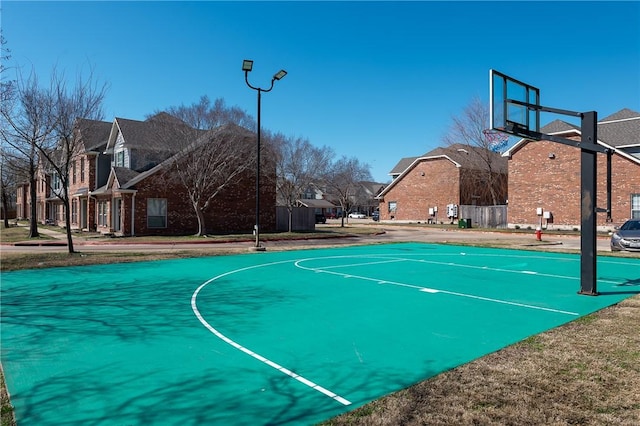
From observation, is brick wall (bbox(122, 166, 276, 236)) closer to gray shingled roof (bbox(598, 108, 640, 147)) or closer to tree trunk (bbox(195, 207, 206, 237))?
tree trunk (bbox(195, 207, 206, 237))

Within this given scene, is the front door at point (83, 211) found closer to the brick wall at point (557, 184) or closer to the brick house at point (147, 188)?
the brick house at point (147, 188)

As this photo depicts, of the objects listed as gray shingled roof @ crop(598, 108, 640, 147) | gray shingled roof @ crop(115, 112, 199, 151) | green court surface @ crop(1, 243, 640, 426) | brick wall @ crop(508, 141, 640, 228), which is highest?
gray shingled roof @ crop(598, 108, 640, 147)

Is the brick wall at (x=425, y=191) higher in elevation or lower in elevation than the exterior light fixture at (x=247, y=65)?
lower

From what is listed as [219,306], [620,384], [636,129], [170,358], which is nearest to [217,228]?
[219,306]

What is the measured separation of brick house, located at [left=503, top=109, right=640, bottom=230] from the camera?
34969 mm

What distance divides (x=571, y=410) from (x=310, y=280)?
29.8 ft

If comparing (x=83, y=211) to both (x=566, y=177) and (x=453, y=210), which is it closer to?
(x=453, y=210)

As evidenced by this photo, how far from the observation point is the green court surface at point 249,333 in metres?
4.62

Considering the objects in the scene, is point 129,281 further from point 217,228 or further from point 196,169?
point 217,228

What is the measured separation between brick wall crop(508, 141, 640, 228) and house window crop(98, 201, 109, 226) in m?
35.1

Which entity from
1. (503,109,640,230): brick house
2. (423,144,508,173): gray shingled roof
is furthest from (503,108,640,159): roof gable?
(423,144,508,173): gray shingled roof

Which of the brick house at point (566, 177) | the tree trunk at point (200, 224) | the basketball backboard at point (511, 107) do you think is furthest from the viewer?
the brick house at point (566, 177)

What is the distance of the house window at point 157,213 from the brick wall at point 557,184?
1218 inches

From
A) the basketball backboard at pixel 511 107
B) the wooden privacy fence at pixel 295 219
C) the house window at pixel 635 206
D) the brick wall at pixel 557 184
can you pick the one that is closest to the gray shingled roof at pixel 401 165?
the brick wall at pixel 557 184
